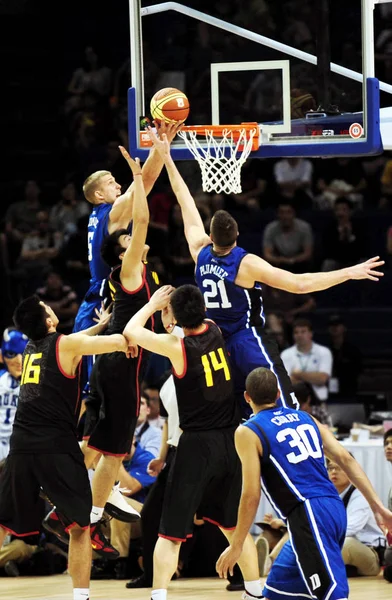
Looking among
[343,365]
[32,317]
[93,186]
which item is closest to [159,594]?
[32,317]

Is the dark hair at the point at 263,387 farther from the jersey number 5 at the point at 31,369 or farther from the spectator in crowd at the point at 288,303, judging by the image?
the spectator in crowd at the point at 288,303

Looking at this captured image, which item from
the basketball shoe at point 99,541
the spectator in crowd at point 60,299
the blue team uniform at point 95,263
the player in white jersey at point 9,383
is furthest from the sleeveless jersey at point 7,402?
the spectator in crowd at point 60,299

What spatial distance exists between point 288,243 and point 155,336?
7.53 metres

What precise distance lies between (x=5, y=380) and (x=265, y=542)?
3024mm

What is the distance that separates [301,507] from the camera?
257 inches

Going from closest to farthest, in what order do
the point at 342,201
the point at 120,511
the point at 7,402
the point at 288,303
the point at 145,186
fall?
the point at 145,186 < the point at 120,511 < the point at 7,402 < the point at 288,303 < the point at 342,201

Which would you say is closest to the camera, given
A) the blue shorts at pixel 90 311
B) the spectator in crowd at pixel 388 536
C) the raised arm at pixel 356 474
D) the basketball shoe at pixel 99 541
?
the raised arm at pixel 356 474

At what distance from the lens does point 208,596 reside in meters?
9.28

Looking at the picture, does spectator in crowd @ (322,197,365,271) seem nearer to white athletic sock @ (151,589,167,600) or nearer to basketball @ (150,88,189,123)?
basketball @ (150,88,189,123)

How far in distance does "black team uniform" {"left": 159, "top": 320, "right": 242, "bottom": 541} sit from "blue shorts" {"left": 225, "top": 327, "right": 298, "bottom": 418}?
0.89 feet

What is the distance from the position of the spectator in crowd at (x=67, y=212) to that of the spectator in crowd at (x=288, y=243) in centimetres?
263

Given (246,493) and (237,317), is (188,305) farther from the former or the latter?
(246,493)

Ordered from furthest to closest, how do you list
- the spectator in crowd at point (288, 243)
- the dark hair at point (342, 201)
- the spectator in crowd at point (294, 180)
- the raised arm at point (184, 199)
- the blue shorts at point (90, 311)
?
1. the spectator in crowd at point (294, 180)
2. the dark hair at point (342, 201)
3. the spectator in crowd at point (288, 243)
4. the blue shorts at point (90, 311)
5. the raised arm at point (184, 199)

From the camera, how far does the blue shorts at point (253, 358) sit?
803cm
